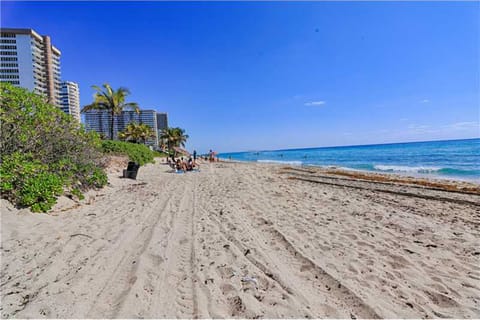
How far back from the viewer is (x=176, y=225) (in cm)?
429

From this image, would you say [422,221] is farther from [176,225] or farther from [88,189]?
[88,189]

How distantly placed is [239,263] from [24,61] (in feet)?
286

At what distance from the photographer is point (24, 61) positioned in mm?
60062

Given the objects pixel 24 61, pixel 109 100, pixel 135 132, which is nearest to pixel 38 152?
pixel 109 100

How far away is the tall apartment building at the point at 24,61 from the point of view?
196ft

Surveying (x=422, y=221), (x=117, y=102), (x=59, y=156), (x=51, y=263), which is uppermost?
(x=117, y=102)

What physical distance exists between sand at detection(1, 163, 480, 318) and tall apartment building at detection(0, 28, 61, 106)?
74.0m

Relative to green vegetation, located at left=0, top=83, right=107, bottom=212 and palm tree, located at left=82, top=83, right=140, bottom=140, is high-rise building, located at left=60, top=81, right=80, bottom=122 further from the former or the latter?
green vegetation, located at left=0, top=83, right=107, bottom=212

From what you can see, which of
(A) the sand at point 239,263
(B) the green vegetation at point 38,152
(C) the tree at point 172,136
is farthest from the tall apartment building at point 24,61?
(A) the sand at point 239,263

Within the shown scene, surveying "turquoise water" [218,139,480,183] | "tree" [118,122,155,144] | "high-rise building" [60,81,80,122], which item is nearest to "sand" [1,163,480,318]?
"turquoise water" [218,139,480,183]

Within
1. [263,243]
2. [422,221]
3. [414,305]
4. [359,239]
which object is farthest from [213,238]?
[422,221]

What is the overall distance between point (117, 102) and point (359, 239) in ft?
84.1

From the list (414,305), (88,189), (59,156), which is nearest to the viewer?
(414,305)

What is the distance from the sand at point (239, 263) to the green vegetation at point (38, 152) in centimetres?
41
